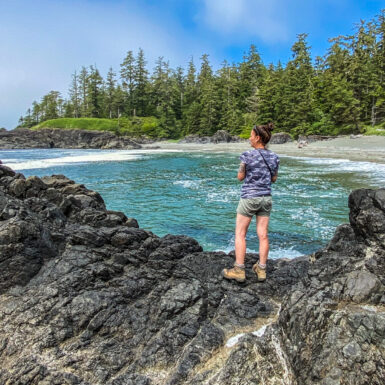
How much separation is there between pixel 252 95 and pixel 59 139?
48672mm

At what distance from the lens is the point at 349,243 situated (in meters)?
4.84

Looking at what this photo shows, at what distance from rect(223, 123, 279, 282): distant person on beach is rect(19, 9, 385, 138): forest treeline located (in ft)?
162

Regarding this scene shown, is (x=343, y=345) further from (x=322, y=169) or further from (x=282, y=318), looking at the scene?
(x=322, y=169)

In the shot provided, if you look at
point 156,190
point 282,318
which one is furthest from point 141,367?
point 156,190

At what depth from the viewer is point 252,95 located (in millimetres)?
75750

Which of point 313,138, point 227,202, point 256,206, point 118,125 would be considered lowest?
point 227,202

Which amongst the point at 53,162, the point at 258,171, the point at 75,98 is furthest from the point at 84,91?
the point at 258,171

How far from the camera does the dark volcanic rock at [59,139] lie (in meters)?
70.9

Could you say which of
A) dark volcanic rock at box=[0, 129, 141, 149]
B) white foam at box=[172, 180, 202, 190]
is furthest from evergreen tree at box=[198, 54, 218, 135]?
white foam at box=[172, 180, 202, 190]

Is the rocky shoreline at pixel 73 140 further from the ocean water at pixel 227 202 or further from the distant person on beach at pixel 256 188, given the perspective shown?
the distant person on beach at pixel 256 188

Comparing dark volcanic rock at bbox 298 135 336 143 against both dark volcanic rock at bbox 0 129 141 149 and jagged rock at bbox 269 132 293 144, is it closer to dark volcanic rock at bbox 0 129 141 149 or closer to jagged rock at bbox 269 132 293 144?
jagged rock at bbox 269 132 293 144

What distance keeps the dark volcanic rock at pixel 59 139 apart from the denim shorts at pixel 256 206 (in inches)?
2629

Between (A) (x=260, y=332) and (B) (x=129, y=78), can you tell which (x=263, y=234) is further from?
(B) (x=129, y=78)

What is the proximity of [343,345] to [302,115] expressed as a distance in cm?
5598
